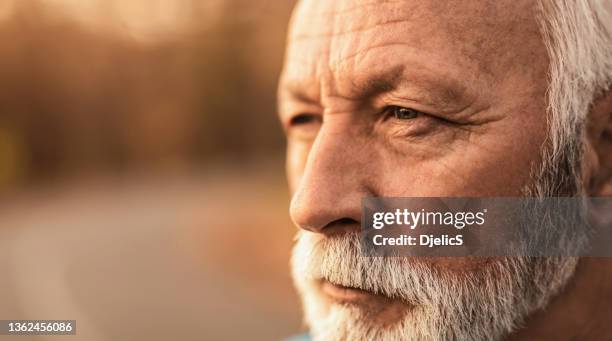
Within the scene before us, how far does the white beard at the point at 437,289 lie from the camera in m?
1.03

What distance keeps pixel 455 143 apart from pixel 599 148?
236 millimetres

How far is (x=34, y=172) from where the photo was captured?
980cm

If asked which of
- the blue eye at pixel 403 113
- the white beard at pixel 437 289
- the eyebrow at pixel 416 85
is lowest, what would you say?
the white beard at pixel 437 289

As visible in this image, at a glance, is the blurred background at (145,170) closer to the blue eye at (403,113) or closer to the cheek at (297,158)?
the cheek at (297,158)

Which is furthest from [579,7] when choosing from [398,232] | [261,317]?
[261,317]

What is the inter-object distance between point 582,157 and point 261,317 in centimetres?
378

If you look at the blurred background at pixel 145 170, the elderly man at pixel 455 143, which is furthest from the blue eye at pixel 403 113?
the blurred background at pixel 145 170

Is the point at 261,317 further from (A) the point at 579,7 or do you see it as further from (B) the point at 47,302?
(A) the point at 579,7

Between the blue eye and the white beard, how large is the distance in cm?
21

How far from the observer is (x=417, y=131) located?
3.44 ft

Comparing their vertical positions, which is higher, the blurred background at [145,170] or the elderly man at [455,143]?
the blurred background at [145,170]

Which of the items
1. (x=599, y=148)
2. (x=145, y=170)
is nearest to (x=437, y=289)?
(x=599, y=148)

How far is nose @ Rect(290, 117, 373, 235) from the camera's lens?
1.01m

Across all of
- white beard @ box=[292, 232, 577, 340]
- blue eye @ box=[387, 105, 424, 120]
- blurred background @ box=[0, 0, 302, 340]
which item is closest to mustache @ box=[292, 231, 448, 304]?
white beard @ box=[292, 232, 577, 340]
